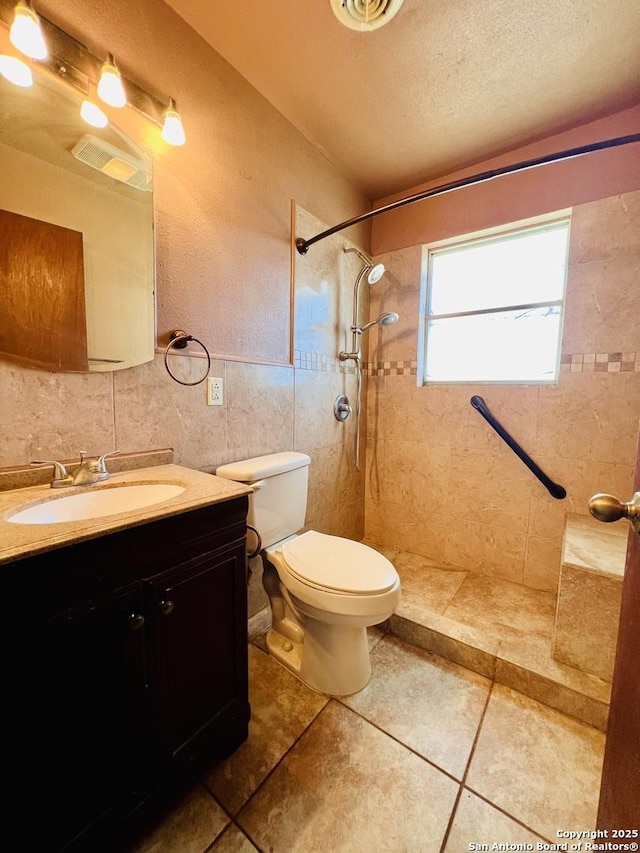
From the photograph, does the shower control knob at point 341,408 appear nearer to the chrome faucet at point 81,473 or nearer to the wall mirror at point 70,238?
the wall mirror at point 70,238

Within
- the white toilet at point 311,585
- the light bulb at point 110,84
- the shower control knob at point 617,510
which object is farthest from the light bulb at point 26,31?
the shower control knob at point 617,510

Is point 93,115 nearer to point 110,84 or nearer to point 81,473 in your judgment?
point 110,84

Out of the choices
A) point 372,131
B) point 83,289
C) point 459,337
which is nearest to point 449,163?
point 372,131

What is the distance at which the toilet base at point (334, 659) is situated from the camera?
1.23m

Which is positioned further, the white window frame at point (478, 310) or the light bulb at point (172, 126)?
the white window frame at point (478, 310)

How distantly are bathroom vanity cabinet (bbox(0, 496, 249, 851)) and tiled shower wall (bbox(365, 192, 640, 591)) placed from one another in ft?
4.73

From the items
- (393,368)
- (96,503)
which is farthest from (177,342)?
(393,368)

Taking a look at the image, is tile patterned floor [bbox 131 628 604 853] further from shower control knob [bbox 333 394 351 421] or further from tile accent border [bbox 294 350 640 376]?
tile accent border [bbox 294 350 640 376]

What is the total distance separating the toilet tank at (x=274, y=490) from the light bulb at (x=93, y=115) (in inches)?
45.3

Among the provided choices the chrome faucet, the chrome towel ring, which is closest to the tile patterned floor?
the chrome faucet

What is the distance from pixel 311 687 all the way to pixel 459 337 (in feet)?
6.37

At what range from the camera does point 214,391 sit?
1.34 meters

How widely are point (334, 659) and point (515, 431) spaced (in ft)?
4.69

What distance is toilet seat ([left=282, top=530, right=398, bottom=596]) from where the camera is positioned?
110 cm
